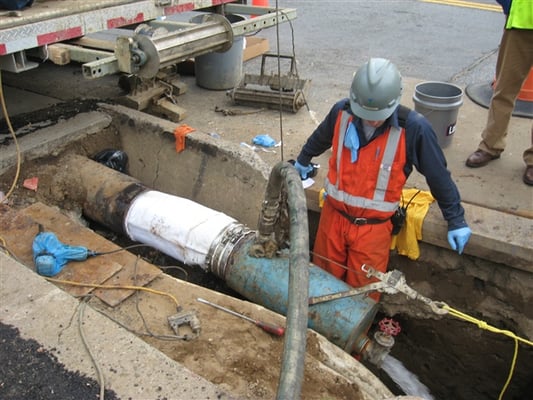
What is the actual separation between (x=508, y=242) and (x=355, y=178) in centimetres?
119

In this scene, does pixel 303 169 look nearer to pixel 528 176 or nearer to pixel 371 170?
pixel 371 170

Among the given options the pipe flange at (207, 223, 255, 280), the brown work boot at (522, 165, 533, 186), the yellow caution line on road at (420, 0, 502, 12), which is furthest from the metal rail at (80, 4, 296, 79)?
the yellow caution line on road at (420, 0, 502, 12)

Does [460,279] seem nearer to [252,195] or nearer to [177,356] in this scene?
[252,195]

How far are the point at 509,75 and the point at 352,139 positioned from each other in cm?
186

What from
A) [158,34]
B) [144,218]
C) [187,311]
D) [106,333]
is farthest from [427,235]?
[158,34]

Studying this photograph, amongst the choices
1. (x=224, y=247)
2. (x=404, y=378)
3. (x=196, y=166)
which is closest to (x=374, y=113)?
(x=224, y=247)

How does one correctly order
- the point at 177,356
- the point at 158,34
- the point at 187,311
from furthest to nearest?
1. the point at 158,34
2. the point at 187,311
3. the point at 177,356

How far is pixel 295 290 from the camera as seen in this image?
6.32 feet

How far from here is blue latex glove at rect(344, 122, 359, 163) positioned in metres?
3.29

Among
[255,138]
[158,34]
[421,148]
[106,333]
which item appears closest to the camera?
[106,333]

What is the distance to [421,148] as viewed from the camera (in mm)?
3203

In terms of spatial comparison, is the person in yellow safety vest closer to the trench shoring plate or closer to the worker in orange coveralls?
the worker in orange coveralls

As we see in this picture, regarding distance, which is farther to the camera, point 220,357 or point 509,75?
point 509,75

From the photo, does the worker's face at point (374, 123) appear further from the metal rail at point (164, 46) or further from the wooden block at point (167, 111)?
the wooden block at point (167, 111)
